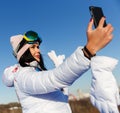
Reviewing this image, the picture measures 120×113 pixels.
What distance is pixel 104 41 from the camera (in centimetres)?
296

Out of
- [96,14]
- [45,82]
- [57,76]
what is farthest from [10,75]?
[96,14]

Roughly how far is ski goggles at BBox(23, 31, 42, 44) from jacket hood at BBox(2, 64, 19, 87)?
0.30 metres

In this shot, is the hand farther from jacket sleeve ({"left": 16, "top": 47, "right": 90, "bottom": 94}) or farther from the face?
the face

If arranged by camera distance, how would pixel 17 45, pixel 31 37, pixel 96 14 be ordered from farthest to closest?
pixel 17 45 < pixel 31 37 < pixel 96 14

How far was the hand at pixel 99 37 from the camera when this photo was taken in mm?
2953

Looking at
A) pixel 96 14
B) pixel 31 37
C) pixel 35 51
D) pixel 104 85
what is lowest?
pixel 104 85

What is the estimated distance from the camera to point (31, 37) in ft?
14.9

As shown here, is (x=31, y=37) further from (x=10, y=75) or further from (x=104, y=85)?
(x=104, y=85)

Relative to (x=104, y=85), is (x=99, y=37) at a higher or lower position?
higher

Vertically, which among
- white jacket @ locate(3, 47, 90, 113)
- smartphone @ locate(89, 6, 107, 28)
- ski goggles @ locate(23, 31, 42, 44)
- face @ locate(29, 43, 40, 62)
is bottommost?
white jacket @ locate(3, 47, 90, 113)

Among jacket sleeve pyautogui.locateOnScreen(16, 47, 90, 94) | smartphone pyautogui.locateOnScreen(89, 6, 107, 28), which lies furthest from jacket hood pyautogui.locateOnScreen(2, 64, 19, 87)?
smartphone pyautogui.locateOnScreen(89, 6, 107, 28)

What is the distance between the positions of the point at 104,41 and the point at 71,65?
1.13 ft

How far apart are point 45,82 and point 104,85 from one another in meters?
0.70

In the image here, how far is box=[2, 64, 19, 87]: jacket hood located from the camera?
14.4ft
